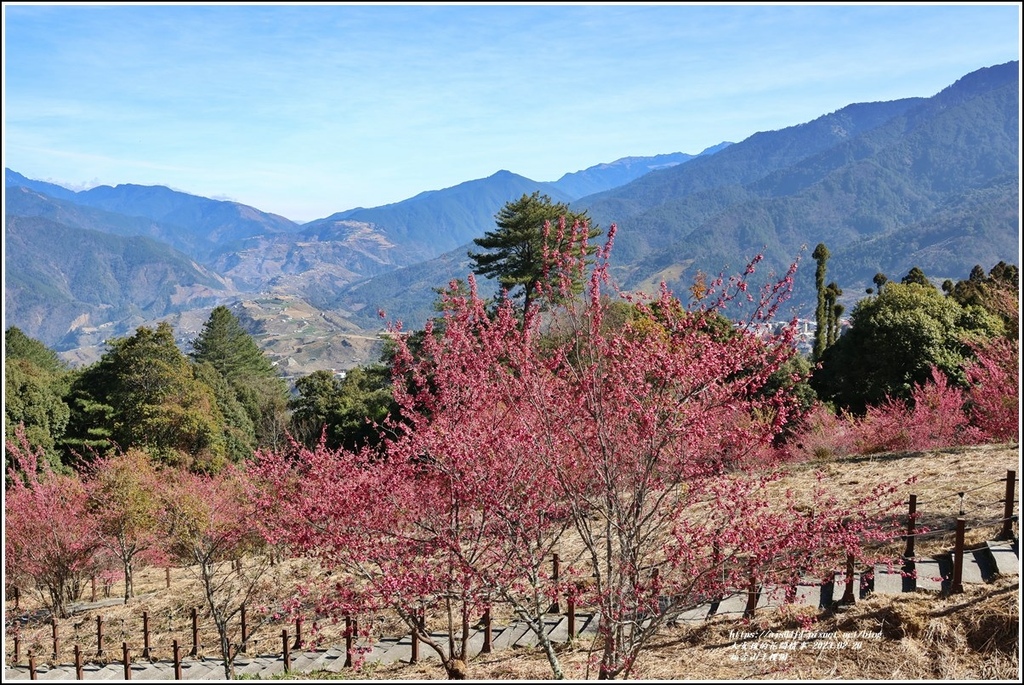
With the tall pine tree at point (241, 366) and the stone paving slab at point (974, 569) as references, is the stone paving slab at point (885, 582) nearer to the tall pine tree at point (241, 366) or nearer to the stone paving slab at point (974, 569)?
the stone paving slab at point (974, 569)

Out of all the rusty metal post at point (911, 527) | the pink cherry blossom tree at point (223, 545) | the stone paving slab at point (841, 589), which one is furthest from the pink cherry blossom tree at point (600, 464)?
the pink cherry blossom tree at point (223, 545)

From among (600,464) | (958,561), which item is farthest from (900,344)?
(600,464)

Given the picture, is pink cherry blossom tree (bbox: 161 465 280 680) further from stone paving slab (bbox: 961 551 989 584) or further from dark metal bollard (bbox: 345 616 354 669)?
stone paving slab (bbox: 961 551 989 584)

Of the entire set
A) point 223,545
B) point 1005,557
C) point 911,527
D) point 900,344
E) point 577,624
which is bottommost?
point 223,545

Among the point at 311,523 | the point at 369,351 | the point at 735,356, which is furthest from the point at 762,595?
the point at 369,351

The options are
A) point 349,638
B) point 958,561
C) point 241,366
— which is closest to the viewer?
point 958,561

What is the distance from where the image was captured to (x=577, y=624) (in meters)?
7.20

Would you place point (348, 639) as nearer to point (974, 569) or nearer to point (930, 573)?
point (930, 573)

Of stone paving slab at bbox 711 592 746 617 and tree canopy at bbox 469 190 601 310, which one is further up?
tree canopy at bbox 469 190 601 310

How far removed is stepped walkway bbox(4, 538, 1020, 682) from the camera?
19.9 ft

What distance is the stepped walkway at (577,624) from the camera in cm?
605

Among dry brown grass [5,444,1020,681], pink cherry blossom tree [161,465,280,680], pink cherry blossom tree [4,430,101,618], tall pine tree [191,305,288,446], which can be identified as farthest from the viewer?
tall pine tree [191,305,288,446]

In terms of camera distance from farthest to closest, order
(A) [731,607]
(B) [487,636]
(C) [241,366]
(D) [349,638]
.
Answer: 1. (C) [241,366]
2. (B) [487,636]
3. (D) [349,638]
4. (A) [731,607]

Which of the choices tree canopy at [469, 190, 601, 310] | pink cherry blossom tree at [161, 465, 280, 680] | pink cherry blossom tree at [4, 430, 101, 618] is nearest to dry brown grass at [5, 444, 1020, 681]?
pink cherry blossom tree at [161, 465, 280, 680]
